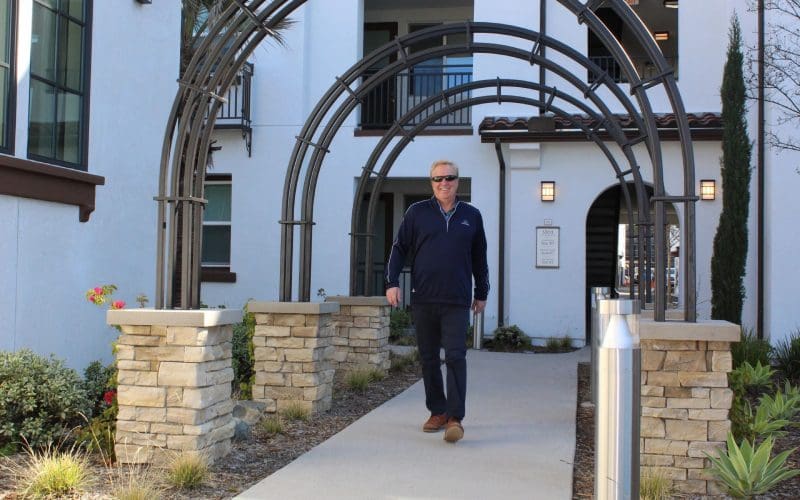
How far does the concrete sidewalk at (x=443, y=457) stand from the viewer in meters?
4.54

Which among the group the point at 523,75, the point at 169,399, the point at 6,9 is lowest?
the point at 169,399

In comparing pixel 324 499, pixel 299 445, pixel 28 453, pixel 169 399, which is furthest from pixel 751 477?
pixel 28 453

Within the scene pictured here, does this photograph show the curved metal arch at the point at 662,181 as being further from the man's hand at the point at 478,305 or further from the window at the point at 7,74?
the window at the point at 7,74

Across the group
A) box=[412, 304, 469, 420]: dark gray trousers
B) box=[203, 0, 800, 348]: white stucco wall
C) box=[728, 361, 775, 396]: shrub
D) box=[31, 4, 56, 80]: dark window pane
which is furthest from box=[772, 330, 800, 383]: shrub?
box=[31, 4, 56, 80]: dark window pane

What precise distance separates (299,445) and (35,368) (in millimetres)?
1975

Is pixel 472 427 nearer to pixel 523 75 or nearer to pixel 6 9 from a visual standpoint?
pixel 6 9

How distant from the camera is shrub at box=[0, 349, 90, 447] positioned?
5484 millimetres

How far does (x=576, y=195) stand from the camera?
13.7 m

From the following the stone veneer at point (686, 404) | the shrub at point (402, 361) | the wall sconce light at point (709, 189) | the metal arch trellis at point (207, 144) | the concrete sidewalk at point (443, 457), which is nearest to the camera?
the concrete sidewalk at point (443, 457)

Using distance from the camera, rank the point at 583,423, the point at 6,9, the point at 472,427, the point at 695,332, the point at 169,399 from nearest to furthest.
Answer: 1. the point at 695,332
2. the point at 169,399
3. the point at 472,427
4. the point at 583,423
5. the point at 6,9

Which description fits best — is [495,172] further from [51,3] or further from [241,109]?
[51,3]

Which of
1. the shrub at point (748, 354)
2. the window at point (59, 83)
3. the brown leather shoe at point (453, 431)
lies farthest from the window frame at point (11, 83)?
the shrub at point (748, 354)

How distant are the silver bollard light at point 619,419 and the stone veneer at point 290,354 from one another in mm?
4652

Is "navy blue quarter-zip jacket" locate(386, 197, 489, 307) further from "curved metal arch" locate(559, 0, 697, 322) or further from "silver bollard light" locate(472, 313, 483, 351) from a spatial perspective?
"silver bollard light" locate(472, 313, 483, 351)
